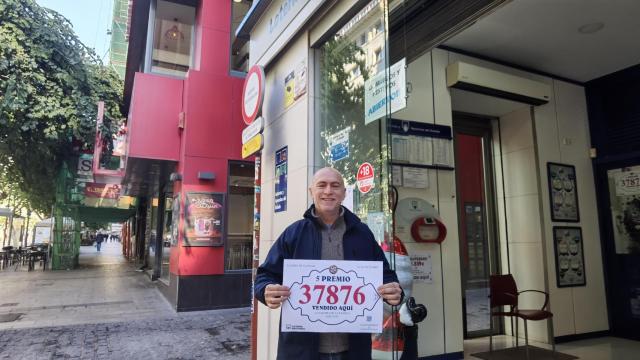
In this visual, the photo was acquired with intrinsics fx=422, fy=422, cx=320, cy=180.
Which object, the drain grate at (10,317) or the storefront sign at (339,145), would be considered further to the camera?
the drain grate at (10,317)

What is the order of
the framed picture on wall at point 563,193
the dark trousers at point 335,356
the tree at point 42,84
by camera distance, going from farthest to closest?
the tree at point 42,84 → the framed picture on wall at point 563,193 → the dark trousers at point 335,356

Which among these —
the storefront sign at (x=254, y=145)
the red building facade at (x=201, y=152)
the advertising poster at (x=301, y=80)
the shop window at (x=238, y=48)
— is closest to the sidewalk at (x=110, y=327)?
the red building facade at (x=201, y=152)

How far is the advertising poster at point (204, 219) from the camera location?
8211 mm

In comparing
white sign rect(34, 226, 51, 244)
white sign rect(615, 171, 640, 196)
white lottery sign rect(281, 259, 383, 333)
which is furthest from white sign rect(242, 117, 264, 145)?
white sign rect(34, 226, 51, 244)

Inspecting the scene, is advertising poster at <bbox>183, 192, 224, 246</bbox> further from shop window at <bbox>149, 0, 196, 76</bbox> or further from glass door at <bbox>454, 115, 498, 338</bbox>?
glass door at <bbox>454, 115, 498, 338</bbox>

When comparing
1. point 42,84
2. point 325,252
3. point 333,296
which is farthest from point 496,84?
point 42,84

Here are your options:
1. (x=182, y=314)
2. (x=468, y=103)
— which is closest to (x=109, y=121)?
(x=182, y=314)

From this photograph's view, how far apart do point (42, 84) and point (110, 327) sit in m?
6.78

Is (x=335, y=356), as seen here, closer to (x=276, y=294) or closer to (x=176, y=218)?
(x=276, y=294)

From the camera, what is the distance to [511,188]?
244 inches

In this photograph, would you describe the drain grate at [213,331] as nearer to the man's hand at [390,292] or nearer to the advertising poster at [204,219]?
the advertising poster at [204,219]

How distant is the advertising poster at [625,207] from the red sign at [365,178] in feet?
15.8

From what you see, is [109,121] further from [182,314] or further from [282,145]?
[282,145]

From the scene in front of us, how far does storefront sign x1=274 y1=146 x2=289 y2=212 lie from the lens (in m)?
4.57
